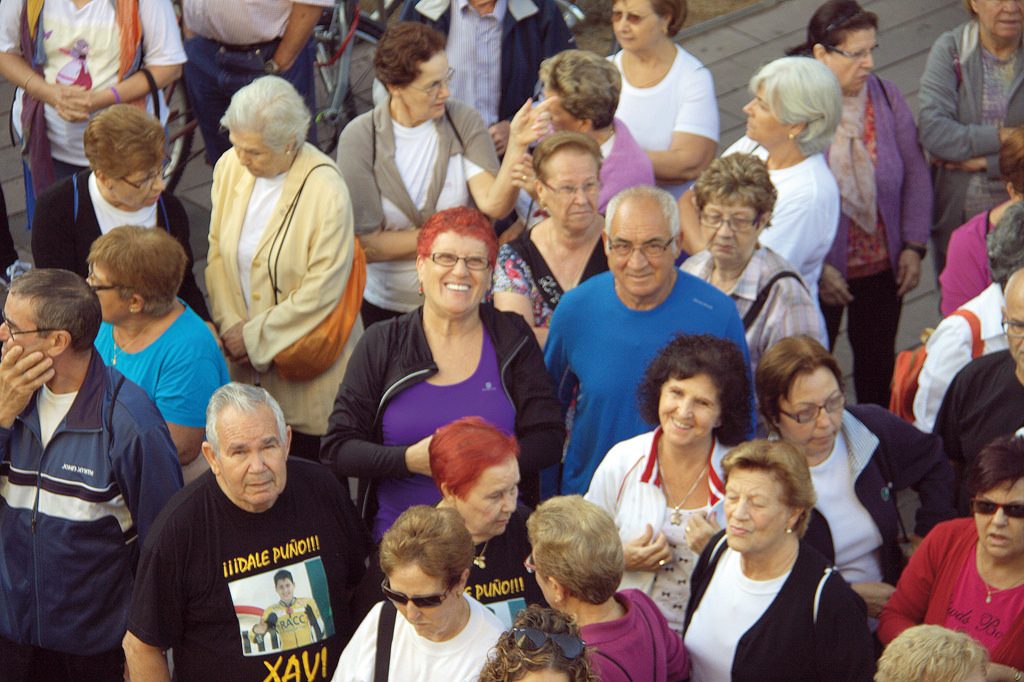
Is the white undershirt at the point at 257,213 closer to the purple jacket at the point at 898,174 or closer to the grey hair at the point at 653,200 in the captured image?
the grey hair at the point at 653,200

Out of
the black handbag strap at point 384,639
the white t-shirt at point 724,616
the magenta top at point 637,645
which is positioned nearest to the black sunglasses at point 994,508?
the white t-shirt at point 724,616

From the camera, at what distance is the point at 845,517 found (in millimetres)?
4480

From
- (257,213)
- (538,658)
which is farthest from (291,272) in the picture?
(538,658)

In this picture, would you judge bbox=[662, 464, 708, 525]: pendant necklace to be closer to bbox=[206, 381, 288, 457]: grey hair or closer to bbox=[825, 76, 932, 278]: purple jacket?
bbox=[206, 381, 288, 457]: grey hair

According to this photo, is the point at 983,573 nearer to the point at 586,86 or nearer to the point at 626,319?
the point at 626,319

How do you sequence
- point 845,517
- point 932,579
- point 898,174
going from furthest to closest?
point 898,174, point 845,517, point 932,579

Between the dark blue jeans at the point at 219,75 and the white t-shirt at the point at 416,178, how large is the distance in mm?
1222

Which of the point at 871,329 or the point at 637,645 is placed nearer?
the point at 637,645

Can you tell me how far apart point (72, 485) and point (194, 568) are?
0.54 m

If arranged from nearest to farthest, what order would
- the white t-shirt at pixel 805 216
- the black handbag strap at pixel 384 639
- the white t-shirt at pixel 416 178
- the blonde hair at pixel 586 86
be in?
the black handbag strap at pixel 384 639
the white t-shirt at pixel 805 216
the blonde hair at pixel 586 86
the white t-shirt at pixel 416 178

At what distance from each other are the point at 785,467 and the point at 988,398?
1090 millimetres

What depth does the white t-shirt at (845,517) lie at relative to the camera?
4469mm

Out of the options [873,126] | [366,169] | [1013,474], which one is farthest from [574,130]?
[1013,474]

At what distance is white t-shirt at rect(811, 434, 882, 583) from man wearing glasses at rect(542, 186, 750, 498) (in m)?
0.49
